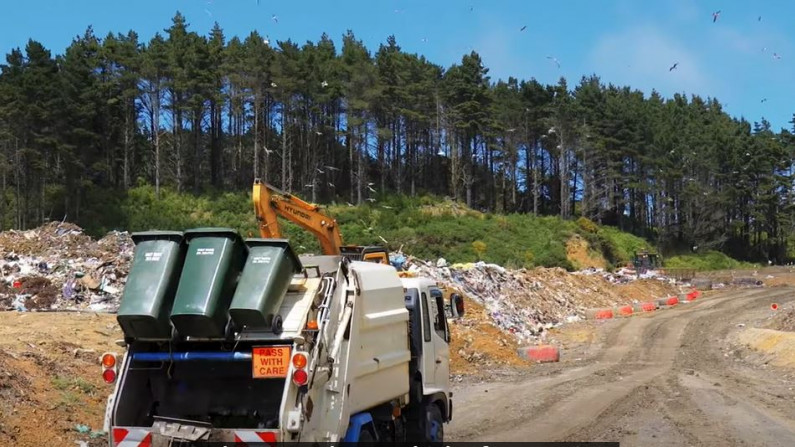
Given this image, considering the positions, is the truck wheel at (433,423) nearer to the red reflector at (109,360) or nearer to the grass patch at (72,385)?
the red reflector at (109,360)

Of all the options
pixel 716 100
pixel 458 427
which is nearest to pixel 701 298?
pixel 458 427

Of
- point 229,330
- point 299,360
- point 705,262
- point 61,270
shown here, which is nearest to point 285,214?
point 229,330

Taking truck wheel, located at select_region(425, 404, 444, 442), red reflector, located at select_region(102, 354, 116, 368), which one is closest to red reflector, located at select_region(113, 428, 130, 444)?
red reflector, located at select_region(102, 354, 116, 368)

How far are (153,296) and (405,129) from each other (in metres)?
70.4

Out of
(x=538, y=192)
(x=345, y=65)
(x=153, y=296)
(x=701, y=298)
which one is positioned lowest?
(x=701, y=298)

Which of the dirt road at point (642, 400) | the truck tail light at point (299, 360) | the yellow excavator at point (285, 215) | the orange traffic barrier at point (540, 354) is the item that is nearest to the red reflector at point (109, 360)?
the truck tail light at point (299, 360)

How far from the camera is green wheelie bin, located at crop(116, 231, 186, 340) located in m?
6.00

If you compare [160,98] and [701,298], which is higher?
[160,98]

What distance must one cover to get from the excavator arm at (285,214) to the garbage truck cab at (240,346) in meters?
4.07

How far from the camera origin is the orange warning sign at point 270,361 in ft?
19.2

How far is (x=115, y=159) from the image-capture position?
62.0m

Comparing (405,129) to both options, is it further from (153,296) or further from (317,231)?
(153,296)

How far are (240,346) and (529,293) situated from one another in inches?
1004

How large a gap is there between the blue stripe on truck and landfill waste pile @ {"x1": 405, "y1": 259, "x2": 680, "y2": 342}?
1677 cm
